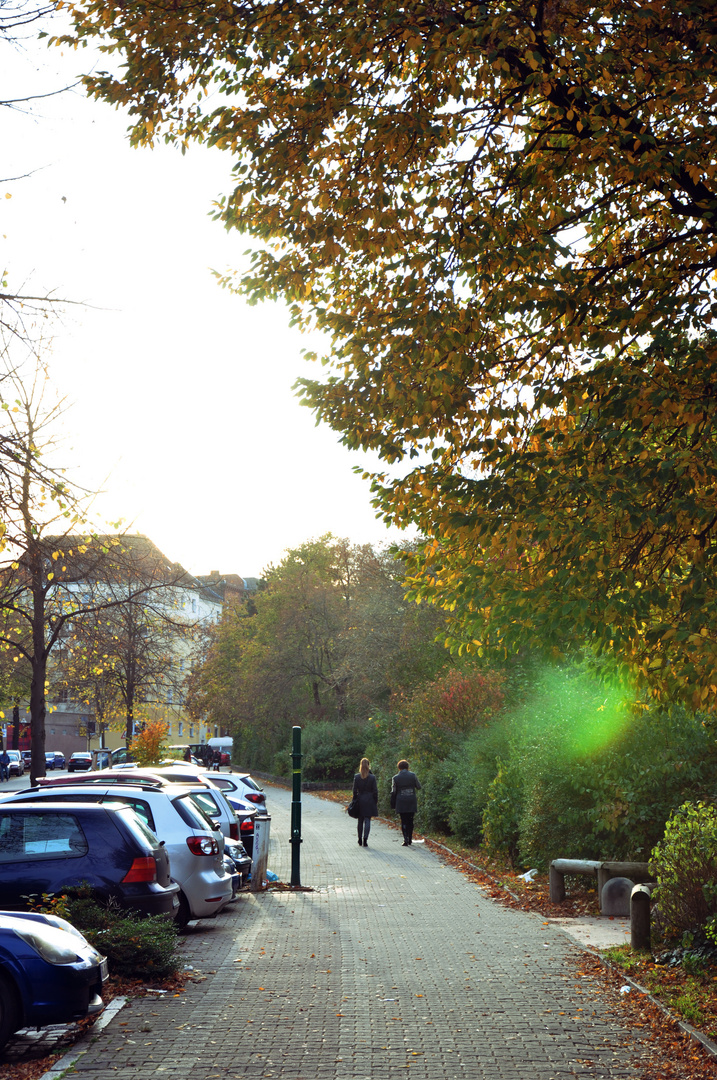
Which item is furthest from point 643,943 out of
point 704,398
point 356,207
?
point 356,207

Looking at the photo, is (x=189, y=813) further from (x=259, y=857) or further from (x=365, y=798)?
(x=365, y=798)

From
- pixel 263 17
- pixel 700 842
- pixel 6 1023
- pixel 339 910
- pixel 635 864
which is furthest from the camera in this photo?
pixel 339 910

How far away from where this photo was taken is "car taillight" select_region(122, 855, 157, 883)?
9.70m

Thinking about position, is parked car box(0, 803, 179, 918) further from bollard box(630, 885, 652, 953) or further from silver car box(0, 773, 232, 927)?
bollard box(630, 885, 652, 953)

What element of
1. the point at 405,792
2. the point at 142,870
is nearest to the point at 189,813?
the point at 142,870

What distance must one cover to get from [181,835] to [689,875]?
5.52 m

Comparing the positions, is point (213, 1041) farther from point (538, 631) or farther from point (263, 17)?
point (263, 17)

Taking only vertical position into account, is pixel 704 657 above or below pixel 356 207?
below

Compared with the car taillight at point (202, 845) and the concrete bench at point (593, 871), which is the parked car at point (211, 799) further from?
the concrete bench at point (593, 871)

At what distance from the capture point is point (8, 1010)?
270 inches

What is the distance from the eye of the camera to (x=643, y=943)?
993 cm

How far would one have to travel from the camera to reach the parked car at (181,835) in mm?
11844

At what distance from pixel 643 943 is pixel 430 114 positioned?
7343mm

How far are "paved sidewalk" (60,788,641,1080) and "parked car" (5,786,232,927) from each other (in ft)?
1.28
